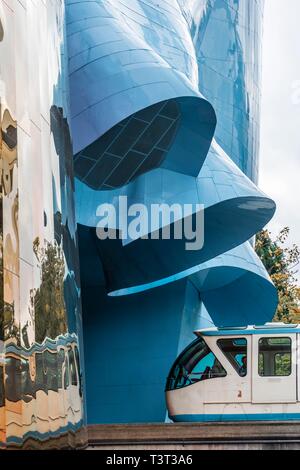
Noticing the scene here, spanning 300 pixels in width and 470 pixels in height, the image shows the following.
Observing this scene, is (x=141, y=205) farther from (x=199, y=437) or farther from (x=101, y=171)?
(x=199, y=437)

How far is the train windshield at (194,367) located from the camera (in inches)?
658

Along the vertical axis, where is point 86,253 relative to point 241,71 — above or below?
below

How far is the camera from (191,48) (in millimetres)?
27359

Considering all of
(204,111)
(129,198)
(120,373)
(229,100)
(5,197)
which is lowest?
(120,373)

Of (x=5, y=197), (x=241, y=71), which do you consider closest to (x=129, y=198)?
(x=241, y=71)

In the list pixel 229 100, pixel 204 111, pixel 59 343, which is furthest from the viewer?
pixel 229 100

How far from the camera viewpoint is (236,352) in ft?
53.7

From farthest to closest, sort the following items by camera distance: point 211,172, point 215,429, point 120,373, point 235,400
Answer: point 120,373 < point 211,172 < point 235,400 < point 215,429

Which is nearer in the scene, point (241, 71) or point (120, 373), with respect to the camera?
point (120, 373)

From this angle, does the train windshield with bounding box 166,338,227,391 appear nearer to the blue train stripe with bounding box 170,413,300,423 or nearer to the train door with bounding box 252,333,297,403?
the blue train stripe with bounding box 170,413,300,423

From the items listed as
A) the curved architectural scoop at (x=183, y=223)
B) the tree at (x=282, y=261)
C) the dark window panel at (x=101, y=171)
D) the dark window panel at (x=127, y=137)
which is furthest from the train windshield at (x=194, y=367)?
the tree at (x=282, y=261)

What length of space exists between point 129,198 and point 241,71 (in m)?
11.9

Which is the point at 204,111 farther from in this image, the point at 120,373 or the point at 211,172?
the point at 120,373

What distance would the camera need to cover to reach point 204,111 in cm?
2259
